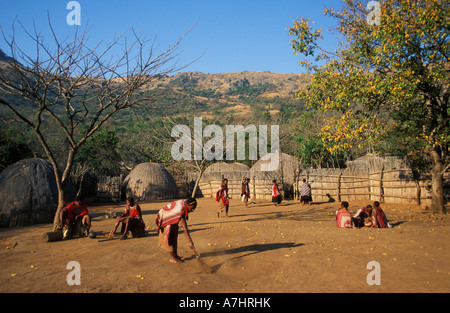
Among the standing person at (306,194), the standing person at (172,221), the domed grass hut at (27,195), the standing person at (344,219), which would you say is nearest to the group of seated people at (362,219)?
the standing person at (344,219)

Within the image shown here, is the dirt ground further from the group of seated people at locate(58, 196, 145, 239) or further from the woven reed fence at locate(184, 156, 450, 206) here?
the woven reed fence at locate(184, 156, 450, 206)

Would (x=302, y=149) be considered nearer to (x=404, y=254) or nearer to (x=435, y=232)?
(x=435, y=232)

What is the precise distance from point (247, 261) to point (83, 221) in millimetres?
4626

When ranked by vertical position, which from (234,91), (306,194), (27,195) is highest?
(234,91)

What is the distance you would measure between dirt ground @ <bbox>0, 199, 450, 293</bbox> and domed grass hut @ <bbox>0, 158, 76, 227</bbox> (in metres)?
1.47

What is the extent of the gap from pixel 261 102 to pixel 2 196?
70.0 meters

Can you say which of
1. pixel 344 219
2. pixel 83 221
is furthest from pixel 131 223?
pixel 344 219

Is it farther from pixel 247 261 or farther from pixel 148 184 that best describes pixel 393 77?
pixel 148 184

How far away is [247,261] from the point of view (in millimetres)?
5820

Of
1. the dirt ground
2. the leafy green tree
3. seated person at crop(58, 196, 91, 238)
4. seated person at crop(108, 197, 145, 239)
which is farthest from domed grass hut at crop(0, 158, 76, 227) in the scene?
the leafy green tree

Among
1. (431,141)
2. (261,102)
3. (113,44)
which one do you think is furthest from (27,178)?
(261,102)

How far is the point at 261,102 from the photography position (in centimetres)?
7700

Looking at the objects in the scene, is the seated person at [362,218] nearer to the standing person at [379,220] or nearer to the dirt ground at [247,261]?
the standing person at [379,220]

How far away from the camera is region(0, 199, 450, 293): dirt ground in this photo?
4.62 meters
